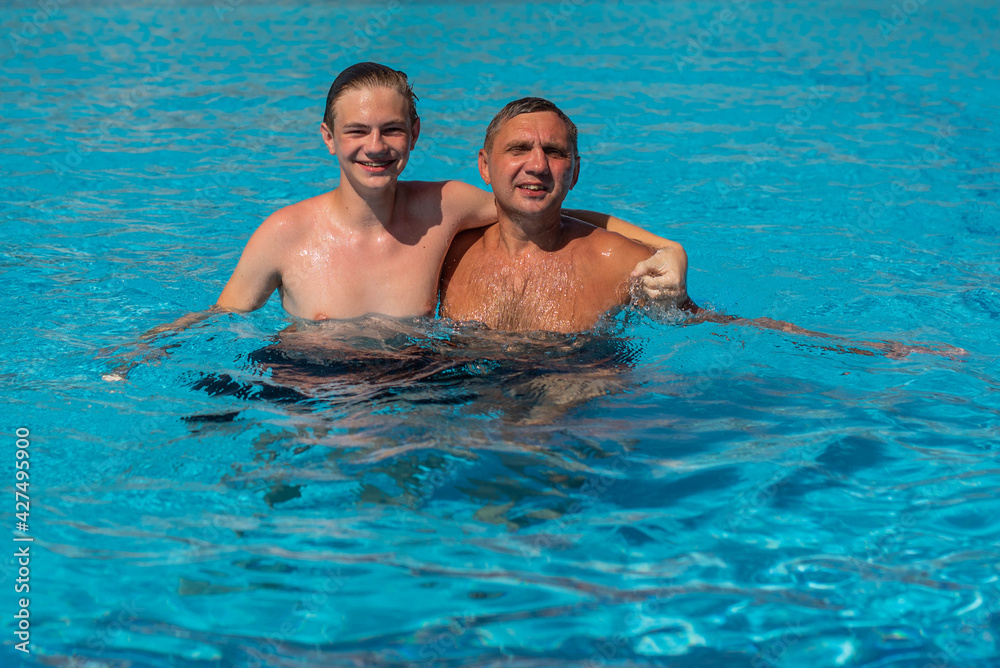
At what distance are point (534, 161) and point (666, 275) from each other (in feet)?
2.40

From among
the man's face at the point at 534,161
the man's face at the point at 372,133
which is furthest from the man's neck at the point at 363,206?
the man's face at the point at 534,161

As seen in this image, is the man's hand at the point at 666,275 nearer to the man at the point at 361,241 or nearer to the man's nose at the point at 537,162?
the man at the point at 361,241

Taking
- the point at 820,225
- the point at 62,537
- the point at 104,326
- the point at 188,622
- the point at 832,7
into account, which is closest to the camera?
the point at 188,622

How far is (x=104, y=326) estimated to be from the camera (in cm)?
509

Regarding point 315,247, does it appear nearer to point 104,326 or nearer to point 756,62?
point 104,326

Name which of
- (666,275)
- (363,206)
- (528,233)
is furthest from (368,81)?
(666,275)

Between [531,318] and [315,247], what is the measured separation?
3.41 feet

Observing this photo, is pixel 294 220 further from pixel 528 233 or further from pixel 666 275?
pixel 666 275

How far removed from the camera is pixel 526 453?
3355mm

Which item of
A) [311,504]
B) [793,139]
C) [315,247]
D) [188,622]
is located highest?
[793,139]

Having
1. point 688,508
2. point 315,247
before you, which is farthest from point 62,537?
point 688,508

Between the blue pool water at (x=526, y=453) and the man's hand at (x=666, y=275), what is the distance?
1.25ft

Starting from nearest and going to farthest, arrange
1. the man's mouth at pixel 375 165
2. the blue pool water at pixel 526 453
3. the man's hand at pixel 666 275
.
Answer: the blue pool water at pixel 526 453 < the man's hand at pixel 666 275 < the man's mouth at pixel 375 165

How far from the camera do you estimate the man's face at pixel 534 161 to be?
387 centimetres
